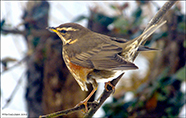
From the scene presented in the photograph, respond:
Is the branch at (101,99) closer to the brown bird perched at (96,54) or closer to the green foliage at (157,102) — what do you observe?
the brown bird perched at (96,54)

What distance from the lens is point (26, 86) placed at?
12.1ft

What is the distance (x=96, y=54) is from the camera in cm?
211

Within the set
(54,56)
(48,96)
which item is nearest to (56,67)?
(54,56)

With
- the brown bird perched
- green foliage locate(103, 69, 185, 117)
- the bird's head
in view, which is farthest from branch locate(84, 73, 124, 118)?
green foliage locate(103, 69, 185, 117)

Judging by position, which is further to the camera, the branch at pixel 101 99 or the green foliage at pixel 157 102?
the green foliage at pixel 157 102

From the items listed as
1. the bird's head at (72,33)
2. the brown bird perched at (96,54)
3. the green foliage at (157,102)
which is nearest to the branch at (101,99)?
the brown bird perched at (96,54)

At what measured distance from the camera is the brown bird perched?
1.90m

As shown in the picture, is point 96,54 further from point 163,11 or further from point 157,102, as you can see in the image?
point 157,102

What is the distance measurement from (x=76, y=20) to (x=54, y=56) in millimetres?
740

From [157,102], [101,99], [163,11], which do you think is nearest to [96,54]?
[101,99]

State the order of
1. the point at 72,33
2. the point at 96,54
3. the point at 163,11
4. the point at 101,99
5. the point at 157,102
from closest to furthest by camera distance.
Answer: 1. the point at 163,11
2. the point at 101,99
3. the point at 96,54
4. the point at 72,33
5. the point at 157,102

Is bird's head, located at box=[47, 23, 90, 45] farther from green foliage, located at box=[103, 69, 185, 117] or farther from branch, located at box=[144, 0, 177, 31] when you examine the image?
green foliage, located at box=[103, 69, 185, 117]

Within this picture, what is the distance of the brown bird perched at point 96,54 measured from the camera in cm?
190

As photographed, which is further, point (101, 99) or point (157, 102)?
point (157, 102)
